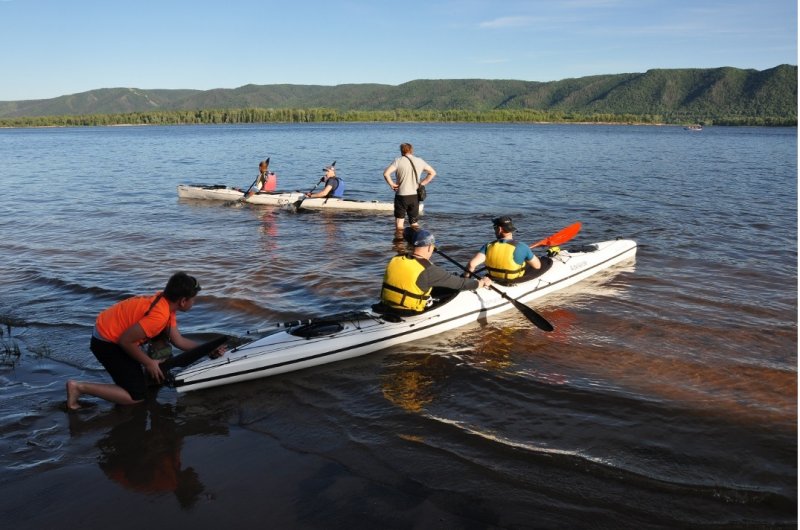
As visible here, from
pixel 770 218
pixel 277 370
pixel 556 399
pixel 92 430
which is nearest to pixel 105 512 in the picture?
pixel 92 430

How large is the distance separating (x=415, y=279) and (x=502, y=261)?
1880mm

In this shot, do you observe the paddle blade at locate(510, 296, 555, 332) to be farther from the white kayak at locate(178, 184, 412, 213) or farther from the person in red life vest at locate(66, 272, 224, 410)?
the white kayak at locate(178, 184, 412, 213)

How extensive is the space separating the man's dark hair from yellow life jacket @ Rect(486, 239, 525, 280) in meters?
4.20

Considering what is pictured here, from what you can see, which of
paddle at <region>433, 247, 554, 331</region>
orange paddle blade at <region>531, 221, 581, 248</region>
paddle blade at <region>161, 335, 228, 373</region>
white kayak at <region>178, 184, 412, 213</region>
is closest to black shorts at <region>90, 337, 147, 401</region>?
paddle blade at <region>161, 335, 228, 373</region>

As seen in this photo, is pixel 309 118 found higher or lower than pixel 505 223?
higher

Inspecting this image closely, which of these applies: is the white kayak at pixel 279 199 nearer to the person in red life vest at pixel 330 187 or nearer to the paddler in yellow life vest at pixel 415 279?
the person in red life vest at pixel 330 187

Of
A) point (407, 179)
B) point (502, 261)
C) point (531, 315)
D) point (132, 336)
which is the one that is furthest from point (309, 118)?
point (132, 336)

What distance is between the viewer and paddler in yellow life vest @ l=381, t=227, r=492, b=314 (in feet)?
21.4

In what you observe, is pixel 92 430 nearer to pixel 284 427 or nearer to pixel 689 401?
pixel 284 427

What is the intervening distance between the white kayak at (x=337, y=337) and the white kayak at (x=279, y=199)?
845cm

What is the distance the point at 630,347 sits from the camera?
7066 mm

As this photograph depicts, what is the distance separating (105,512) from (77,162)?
1511 inches

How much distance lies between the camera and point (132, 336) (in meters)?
Result: 5.02

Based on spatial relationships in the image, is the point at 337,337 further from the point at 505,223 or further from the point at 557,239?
the point at 557,239
